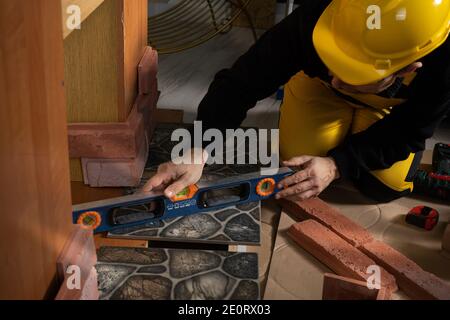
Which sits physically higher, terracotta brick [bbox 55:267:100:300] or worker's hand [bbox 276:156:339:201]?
worker's hand [bbox 276:156:339:201]

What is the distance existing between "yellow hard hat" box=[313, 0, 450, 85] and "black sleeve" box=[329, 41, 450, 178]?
0.52 ft

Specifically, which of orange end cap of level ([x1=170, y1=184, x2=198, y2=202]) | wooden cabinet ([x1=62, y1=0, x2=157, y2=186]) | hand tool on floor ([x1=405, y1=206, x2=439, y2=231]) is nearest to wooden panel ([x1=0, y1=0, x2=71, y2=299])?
orange end cap of level ([x1=170, y1=184, x2=198, y2=202])

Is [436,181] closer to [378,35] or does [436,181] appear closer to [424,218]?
[424,218]

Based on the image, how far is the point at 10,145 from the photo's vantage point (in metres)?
0.69

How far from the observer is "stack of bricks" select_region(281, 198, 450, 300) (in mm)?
1294

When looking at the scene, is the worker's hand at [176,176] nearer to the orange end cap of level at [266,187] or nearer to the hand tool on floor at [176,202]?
the hand tool on floor at [176,202]

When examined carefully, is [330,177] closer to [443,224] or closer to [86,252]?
[443,224]

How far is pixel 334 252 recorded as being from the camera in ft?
4.49

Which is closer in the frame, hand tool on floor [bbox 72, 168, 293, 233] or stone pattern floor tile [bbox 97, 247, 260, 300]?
stone pattern floor tile [bbox 97, 247, 260, 300]

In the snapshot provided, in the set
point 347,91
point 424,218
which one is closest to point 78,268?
point 347,91

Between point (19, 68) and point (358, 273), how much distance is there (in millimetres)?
918

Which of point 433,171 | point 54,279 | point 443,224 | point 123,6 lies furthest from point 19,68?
point 433,171

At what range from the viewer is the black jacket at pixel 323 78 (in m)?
1.47

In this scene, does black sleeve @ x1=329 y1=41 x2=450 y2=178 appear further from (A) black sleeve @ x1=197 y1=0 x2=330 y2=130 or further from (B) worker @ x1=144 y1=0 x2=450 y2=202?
(A) black sleeve @ x1=197 y1=0 x2=330 y2=130
